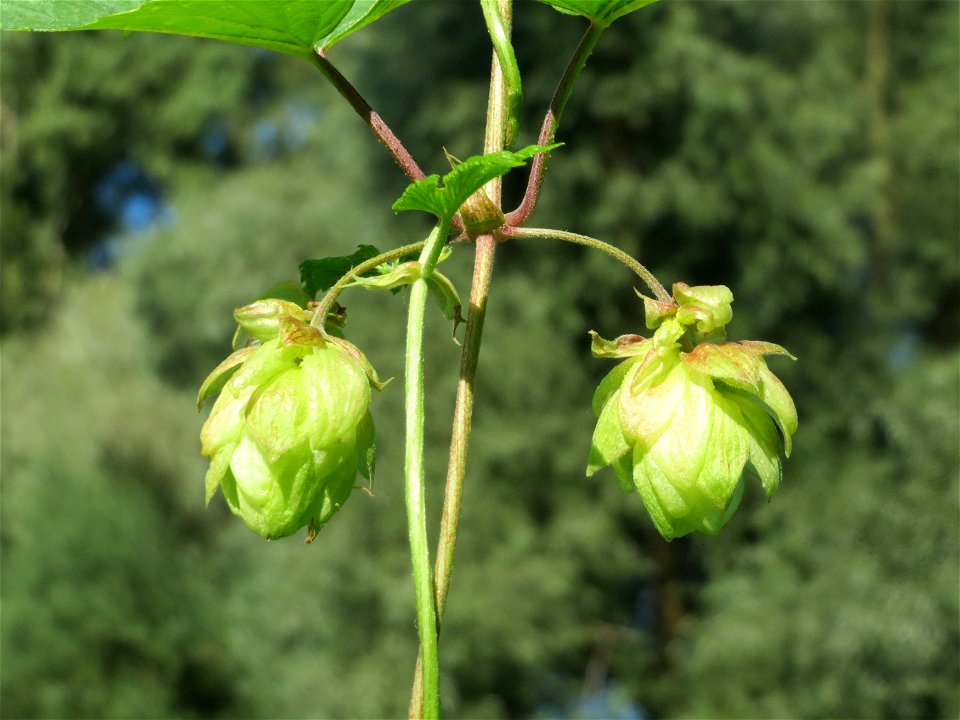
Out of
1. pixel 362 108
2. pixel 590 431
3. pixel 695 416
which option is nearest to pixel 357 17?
pixel 362 108

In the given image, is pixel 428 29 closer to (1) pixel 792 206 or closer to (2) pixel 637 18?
(2) pixel 637 18

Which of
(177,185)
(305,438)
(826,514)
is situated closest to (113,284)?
(177,185)

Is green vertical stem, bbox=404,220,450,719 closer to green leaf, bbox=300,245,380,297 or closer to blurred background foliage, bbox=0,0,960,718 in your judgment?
green leaf, bbox=300,245,380,297

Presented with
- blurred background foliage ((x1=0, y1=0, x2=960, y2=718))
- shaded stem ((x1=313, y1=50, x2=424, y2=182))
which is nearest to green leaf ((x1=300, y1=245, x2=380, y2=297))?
shaded stem ((x1=313, y1=50, x2=424, y2=182))

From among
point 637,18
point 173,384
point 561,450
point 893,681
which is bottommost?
point 893,681

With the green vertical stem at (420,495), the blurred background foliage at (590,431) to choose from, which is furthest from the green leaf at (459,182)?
the blurred background foliage at (590,431)

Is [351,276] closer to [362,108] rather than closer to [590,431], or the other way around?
[362,108]

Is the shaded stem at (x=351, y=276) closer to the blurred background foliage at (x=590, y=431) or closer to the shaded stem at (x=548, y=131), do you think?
the shaded stem at (x=548, y=131)
